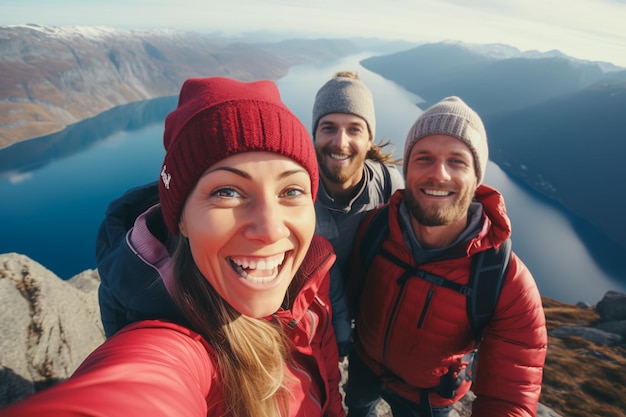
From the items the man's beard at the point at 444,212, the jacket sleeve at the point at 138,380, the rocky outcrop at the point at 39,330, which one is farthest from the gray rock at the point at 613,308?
the jacket sleeve at the point at 138,380

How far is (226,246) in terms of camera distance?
154 centimetres

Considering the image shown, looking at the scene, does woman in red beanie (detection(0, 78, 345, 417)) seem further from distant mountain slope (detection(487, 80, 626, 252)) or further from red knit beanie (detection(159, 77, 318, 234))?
distant mountain slope (detection(487, 80, 626, 252))

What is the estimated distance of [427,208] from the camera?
292 centimetres

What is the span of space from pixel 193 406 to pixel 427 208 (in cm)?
238

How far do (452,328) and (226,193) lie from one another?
232cm

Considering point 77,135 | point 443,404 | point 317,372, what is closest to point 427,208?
point 317,372

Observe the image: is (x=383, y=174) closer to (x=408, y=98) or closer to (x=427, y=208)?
(x=427, y=208)

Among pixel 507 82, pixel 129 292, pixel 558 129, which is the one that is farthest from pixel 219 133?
pixel 507 82

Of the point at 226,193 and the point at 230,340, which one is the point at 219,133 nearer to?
the point at 226,193

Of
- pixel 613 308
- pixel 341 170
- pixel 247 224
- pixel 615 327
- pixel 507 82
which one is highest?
pixel 247 224

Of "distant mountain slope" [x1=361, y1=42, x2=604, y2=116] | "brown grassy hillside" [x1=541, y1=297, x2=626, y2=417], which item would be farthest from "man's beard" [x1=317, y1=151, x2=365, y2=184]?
"distant mountain slope" [x1=361, y1=42, x2=604, y2=116]

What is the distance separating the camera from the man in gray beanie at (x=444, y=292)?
8.18 feet

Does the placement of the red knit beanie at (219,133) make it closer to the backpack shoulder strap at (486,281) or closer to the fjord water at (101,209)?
the backpack shoulder strap at (486,281)

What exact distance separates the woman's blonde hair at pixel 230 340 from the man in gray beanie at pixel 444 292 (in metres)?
1.52
